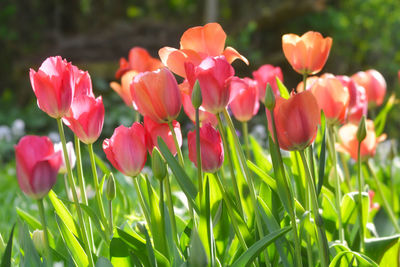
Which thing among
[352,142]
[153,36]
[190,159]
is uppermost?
[190,159]

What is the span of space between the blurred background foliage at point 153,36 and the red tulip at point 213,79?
13.1ft

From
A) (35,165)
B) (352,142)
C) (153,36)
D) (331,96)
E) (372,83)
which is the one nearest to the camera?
(35,165)

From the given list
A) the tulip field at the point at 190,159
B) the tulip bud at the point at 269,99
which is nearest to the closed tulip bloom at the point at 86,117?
the tulip field at the point at 190,159

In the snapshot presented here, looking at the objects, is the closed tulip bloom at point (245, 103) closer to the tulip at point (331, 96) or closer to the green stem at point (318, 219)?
the tulip at point (331, 96)

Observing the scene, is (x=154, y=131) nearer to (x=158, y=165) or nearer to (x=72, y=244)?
(x=158, y=165)

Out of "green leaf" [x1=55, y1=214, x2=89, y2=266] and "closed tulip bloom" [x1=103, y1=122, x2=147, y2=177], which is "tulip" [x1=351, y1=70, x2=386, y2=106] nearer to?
"closed tulip bloom" [x1=103, y1=122, x2=147, y2=177]

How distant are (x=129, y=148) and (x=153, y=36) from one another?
5687 millimetres

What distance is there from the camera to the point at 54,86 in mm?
790

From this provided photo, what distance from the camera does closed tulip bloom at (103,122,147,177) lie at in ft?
2.74

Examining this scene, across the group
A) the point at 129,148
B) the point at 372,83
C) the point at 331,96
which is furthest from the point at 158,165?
the point at 372,83

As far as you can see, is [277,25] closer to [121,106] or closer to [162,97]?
[121,106]

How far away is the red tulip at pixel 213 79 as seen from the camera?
773 millimetres

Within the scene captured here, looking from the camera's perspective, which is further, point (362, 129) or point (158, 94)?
point (362, 129)

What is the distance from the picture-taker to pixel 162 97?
0.80 metres
